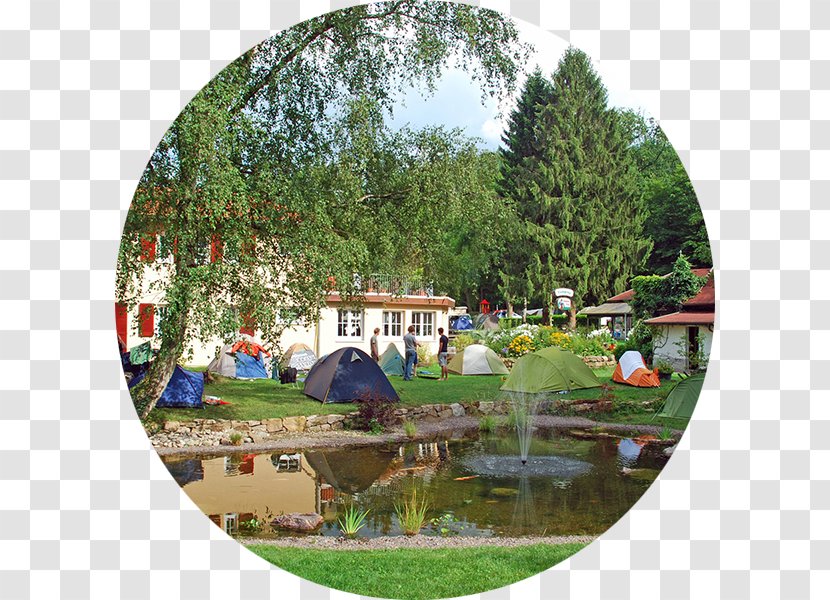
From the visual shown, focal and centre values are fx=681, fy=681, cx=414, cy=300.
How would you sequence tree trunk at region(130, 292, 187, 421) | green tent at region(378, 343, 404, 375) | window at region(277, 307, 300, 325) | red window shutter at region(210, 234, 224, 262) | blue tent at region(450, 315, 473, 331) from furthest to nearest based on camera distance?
1. green tent at region(378, 343, 404, 375)
2. blue tent at region(450, 315, 473, 331)
3. tree trunk at region(130, 292, 187, 421)
4. window at region(277, 307, 300, 325)
5. red window shutter at region(210, 234, 224, 262)

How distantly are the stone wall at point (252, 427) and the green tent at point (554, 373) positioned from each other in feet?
9.88

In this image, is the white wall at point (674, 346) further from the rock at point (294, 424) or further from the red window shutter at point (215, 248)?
the red window shutter at point (215, 248)

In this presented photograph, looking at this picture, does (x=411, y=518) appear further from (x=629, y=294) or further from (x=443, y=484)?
(x=629, y=294)

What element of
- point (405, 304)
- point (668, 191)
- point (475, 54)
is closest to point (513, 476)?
point (668, 191)

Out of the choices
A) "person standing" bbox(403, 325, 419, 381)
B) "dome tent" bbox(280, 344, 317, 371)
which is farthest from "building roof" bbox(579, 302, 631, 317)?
"dome tent" bbox(280, 344, 317, 371)

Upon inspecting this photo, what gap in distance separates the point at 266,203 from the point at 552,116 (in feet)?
15.4

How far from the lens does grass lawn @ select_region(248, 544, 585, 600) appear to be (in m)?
5.38

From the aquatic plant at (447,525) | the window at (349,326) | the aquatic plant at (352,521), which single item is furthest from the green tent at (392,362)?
the aquatic plant at (447,525)

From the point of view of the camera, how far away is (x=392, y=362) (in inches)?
750

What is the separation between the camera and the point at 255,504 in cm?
802

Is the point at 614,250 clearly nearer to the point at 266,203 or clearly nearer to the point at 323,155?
the point at 323,155

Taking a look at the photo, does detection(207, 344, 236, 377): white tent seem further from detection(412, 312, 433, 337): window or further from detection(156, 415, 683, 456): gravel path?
detection(156, 415, 683, 456): gravel path

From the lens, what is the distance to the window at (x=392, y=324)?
785 inches

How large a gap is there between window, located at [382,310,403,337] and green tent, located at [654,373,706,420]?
875cm
